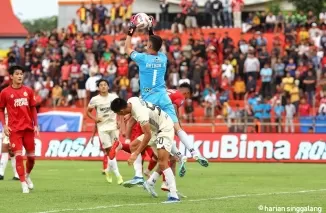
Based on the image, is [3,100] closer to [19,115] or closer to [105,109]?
[19,115]

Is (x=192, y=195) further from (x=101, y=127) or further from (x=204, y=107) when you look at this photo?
(x=204, y=107)

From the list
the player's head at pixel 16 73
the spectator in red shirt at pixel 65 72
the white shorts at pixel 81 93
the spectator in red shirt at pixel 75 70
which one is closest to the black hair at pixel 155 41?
the player's head at pixel 16 73

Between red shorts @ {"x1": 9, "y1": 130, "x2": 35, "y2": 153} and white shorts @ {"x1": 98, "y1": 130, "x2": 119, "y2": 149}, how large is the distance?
5681 millimetres

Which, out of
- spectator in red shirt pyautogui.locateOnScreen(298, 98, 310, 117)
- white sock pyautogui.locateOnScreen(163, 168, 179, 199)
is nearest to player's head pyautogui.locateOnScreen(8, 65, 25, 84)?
white sock pyautogui.locateOnScreen(163, 168, 179, 199)

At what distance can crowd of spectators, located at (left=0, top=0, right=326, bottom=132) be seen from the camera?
4088cm

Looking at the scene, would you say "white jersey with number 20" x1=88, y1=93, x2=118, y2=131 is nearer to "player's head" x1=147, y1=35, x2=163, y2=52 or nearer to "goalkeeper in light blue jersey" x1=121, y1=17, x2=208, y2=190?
"goalkeeper in light blue jersey" x1=121, y1=17, x2=208, y2=190

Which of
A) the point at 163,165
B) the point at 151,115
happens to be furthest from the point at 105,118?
the point at 163,165

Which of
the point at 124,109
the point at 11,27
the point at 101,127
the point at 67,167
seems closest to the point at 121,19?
the point at 11,27

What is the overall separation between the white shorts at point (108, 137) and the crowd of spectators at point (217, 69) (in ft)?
43.3

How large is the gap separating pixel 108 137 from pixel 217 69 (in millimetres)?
18702

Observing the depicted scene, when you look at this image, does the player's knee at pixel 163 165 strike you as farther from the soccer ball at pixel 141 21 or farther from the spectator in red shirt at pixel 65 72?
the spectator in red shirt at pixel 65 72

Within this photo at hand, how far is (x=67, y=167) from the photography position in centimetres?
3100

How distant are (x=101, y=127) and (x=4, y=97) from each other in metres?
6.05

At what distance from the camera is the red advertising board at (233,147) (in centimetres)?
3409
